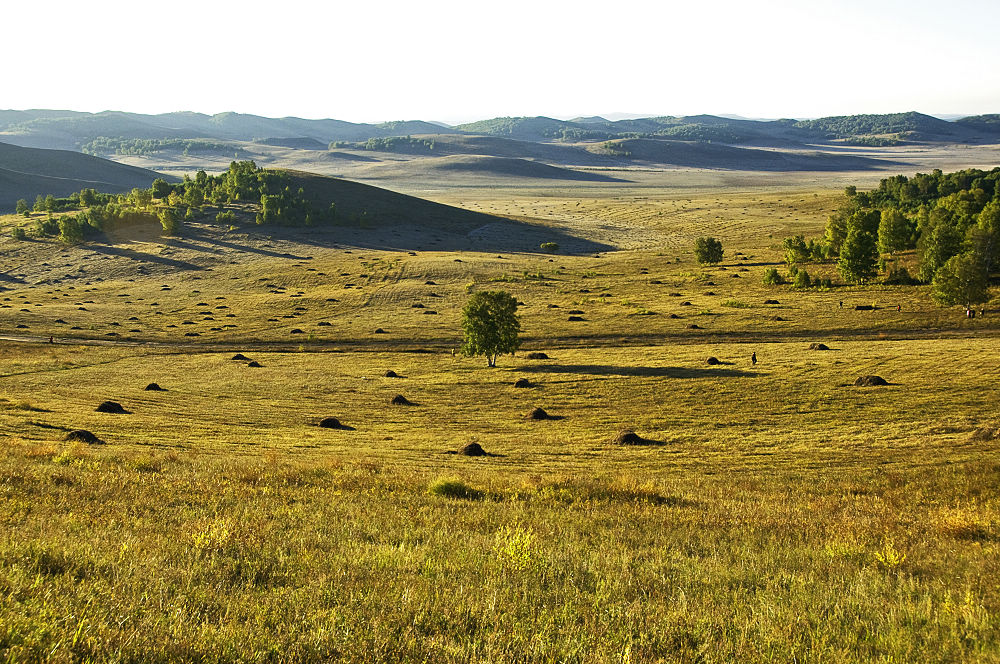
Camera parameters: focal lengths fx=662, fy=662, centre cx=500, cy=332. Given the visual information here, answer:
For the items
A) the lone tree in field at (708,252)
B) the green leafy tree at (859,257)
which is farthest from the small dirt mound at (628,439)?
the lone tree in field at (708,252)

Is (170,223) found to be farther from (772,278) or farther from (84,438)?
(84,438)

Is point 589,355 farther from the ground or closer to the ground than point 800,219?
closer to the ground

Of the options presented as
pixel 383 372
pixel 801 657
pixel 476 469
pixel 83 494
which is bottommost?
pixel 383 372

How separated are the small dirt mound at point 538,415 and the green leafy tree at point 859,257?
249ft

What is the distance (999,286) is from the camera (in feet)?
286

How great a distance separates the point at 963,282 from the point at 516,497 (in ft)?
272

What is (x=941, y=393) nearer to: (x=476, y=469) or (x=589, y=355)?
(x=589, y=355)

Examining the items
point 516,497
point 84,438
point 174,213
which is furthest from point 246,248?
point 516,497

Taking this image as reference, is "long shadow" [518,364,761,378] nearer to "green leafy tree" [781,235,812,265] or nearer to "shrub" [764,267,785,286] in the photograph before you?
"shrub" [764,267,785,286]

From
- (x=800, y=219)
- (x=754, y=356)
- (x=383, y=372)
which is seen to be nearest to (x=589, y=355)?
(x=754, y=356)

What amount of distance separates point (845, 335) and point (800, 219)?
12969 cm

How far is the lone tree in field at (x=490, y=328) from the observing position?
214 feet

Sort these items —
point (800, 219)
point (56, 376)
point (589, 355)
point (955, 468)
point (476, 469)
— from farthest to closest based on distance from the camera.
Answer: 1. point (800, 219)
2. point (589, 355)
3. point (56, 376)
4. point (476, 469)
5. point (955, 468)

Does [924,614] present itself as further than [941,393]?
No
